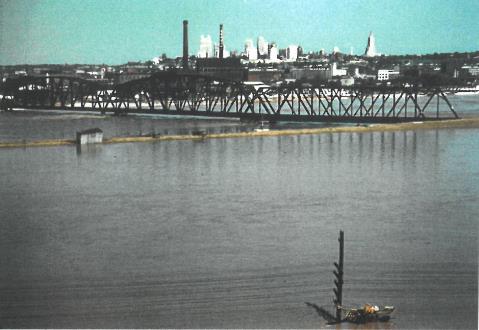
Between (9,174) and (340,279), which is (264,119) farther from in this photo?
(340,279)

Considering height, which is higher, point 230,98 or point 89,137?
point 230,98

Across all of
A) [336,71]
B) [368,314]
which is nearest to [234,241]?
[368,314]

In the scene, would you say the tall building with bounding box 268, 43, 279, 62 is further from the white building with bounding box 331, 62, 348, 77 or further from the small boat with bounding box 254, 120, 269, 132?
the small boat with bounding box 254, 120, 269, 132

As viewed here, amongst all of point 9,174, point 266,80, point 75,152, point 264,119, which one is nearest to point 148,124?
point 264,119

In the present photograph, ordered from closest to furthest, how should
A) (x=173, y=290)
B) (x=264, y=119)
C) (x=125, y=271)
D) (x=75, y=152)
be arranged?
1. (x=173, y=290)
2. (x=125, y=271)
3. (x=75, y=152)
4. (x=264, y=119)

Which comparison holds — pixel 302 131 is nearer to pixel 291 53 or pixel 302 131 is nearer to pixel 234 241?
pixel 234 241

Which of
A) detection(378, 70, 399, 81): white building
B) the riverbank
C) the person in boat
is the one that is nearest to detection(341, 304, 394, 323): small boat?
the person in boat
